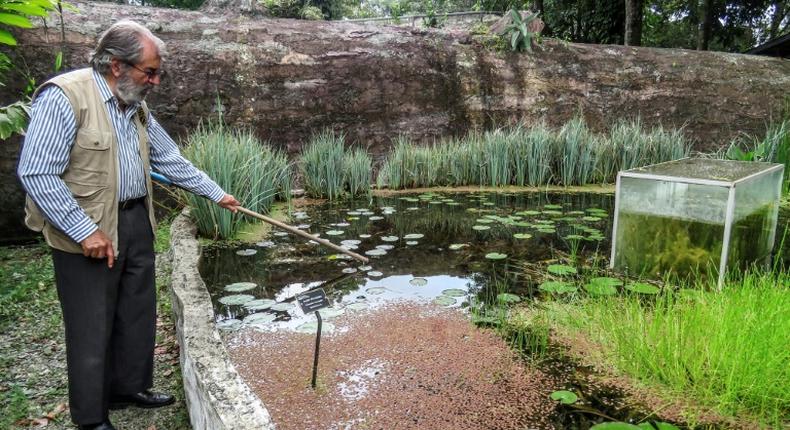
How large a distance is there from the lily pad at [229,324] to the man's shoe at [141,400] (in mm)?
364

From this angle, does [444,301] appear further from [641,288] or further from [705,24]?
[705,24]

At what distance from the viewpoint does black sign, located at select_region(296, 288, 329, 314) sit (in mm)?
1704

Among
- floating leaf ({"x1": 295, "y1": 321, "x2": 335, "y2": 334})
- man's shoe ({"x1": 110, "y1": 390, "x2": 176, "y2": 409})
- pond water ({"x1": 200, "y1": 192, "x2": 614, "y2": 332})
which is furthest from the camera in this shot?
pond water ({"x1": 200, "y1": 192, "x2": 614, "y2": 332})

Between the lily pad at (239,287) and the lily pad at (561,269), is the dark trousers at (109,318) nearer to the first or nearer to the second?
the lily pad at (239,287)

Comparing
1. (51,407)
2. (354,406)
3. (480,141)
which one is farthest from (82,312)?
(480,141)

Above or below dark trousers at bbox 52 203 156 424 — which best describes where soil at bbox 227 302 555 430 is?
below

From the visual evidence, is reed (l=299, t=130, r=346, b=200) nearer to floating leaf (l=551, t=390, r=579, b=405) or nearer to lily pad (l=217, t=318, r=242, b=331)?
lily pad (l=217, t=318, r=242, b=331)

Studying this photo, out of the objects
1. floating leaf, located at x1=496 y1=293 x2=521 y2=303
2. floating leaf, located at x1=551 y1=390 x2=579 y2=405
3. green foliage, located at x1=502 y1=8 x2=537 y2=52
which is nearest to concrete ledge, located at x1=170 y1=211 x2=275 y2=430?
floating leaf, located at x1=551 y1=390 x2=579 y2=405

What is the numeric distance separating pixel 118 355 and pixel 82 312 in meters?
0.30

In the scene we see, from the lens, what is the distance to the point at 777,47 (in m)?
8.59

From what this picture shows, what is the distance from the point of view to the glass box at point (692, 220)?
102 inches

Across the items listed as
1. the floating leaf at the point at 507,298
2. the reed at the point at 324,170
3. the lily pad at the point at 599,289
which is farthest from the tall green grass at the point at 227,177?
the lily pad at the point at 599,289

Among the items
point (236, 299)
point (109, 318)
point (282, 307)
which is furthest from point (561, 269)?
point (109, 318)

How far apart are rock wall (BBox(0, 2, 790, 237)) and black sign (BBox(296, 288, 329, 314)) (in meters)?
3.94
